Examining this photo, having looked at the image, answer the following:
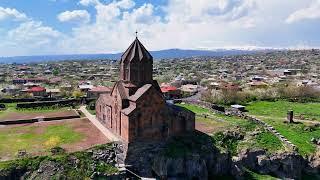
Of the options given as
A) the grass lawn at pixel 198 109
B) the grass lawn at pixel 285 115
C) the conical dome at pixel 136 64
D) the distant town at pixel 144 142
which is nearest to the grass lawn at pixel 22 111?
the distant town at pixel 144 142

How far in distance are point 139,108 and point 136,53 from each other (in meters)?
6.48

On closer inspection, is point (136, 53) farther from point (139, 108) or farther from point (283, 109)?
point (283, 109)

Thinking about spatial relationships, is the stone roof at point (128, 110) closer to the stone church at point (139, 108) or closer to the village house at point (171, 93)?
the stone church at point (139, 108)

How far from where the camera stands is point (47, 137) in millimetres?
41000

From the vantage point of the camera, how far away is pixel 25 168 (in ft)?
110

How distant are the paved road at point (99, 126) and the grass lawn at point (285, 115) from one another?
2187 centimetres

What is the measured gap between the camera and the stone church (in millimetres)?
38219

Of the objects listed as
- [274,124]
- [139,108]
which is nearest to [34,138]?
[139,108]

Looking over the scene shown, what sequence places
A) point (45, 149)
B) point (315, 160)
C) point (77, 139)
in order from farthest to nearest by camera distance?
point (315, 160) → point (77, 139) → point (45, 149)

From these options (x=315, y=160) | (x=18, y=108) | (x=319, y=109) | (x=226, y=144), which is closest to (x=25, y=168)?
(x=226, y=144)

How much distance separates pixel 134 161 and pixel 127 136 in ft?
8.08

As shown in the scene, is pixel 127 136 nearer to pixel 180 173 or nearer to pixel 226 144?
pixel 180 173

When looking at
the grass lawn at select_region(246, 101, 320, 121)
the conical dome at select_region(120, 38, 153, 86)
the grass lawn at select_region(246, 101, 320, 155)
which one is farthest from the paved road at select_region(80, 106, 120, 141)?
the grass lawn at select_region(246, 101, 320, 121)

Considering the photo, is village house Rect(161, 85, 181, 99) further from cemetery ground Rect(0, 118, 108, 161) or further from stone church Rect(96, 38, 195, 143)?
→ stone church Rect(96, 38, 195, 143)
